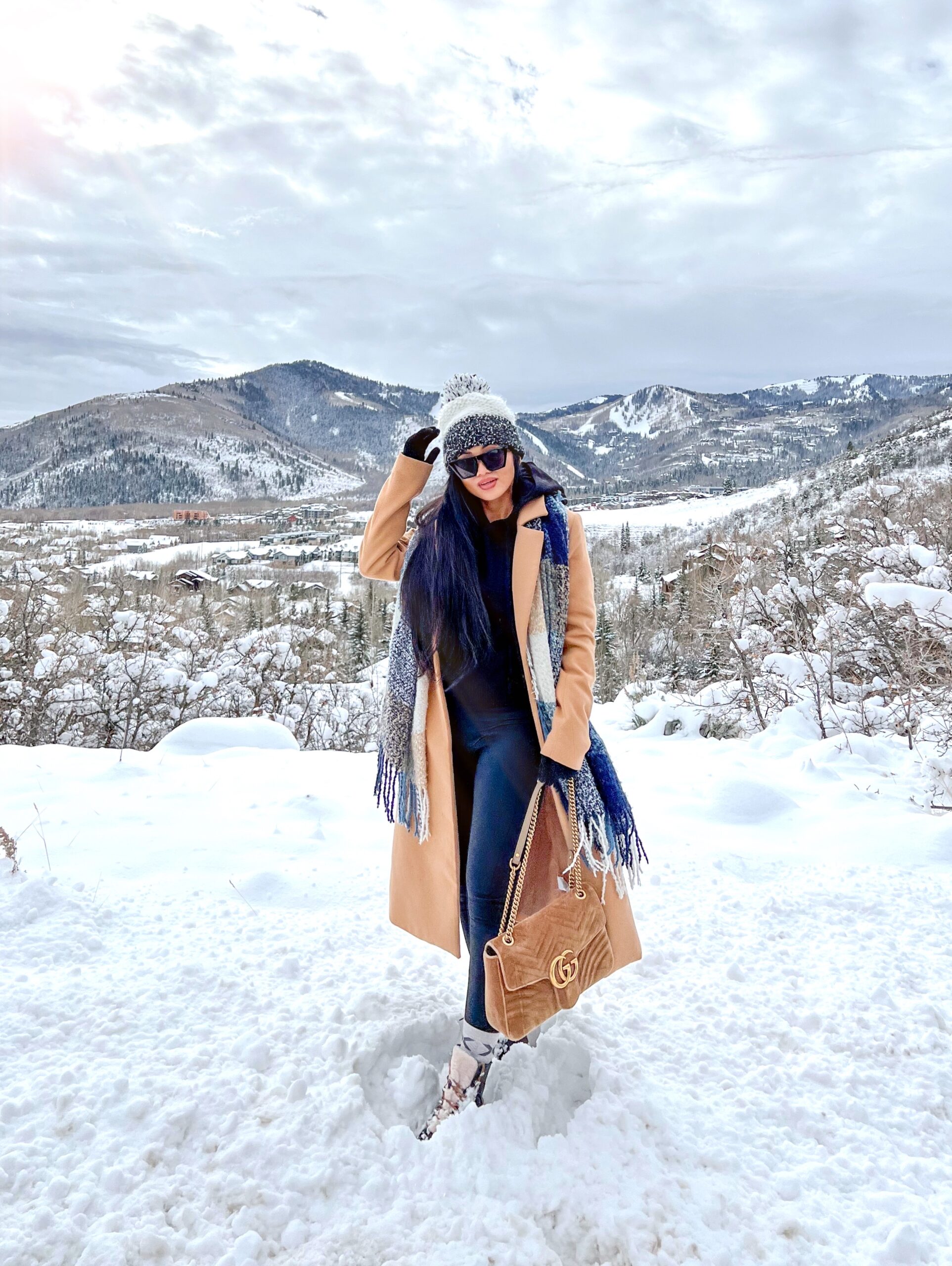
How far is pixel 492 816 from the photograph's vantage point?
78.9 inches

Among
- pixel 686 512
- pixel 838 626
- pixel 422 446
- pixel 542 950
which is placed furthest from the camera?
pixel 686 512

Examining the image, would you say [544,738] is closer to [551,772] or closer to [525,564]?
[551,772]

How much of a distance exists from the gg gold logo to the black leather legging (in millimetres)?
196

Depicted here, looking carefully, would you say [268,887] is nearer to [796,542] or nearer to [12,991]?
[12,991]

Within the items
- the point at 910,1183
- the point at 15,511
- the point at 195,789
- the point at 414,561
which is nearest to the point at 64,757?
the point at 195,789

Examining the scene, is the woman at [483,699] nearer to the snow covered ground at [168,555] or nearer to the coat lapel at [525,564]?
the coat lapel at [525,564]

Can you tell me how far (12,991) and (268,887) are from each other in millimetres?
1033

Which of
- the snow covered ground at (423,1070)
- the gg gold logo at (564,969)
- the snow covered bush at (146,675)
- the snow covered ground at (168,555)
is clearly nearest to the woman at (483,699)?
the gg gold logo at (564,969)

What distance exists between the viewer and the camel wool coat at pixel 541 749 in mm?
2018

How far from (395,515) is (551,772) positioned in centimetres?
98

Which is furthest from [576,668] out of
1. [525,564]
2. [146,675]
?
[146,675]

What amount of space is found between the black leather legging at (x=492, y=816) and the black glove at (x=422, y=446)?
0.85 meters

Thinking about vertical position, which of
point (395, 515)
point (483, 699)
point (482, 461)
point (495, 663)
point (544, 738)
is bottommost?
point (544, 738)

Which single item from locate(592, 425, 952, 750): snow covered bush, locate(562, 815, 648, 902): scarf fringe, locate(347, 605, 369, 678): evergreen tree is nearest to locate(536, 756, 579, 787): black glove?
locate(562, 815, 648, 902): scarf fringe
